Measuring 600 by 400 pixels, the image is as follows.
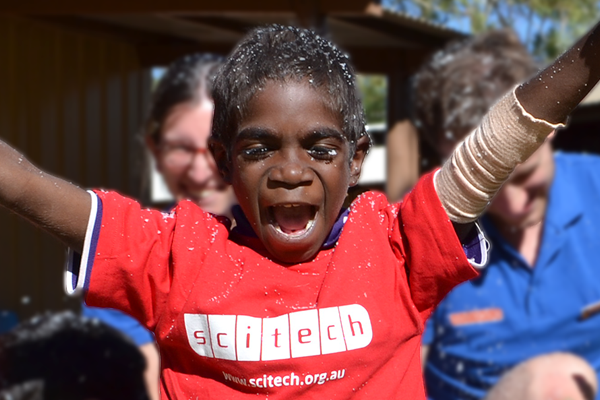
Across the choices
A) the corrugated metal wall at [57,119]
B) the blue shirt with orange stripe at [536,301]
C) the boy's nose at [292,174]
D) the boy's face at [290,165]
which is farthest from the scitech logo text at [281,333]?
the corrugated metal wall at [57,119]

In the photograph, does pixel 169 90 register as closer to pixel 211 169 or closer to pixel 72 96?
pixel 211 169

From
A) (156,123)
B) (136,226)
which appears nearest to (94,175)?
(156,123)

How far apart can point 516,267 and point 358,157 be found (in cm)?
169

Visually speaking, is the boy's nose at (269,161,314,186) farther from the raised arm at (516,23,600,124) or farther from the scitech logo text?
the raised arm at (516,23,600,124)

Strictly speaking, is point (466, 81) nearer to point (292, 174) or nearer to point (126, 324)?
point (126, 324)

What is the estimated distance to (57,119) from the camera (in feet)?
17.2

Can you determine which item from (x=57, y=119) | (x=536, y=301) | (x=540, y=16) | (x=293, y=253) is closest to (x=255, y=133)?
(x=293, y=253)

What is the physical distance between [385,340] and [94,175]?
4212 millimetres

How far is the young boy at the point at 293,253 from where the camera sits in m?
1.61

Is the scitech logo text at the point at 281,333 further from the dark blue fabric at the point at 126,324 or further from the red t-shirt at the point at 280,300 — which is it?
the dark blue fabric at the point at 126,324

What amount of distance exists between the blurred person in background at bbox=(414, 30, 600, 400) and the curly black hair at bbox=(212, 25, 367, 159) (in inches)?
58.7

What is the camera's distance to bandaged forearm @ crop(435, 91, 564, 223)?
1575 mm

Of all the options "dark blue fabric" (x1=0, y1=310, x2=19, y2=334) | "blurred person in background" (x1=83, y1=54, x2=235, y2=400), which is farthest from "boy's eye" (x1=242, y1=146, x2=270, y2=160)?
"dark blue fabric" (x1=0, y1=310, x2=19, y2=334)

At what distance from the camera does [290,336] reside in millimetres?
1638
